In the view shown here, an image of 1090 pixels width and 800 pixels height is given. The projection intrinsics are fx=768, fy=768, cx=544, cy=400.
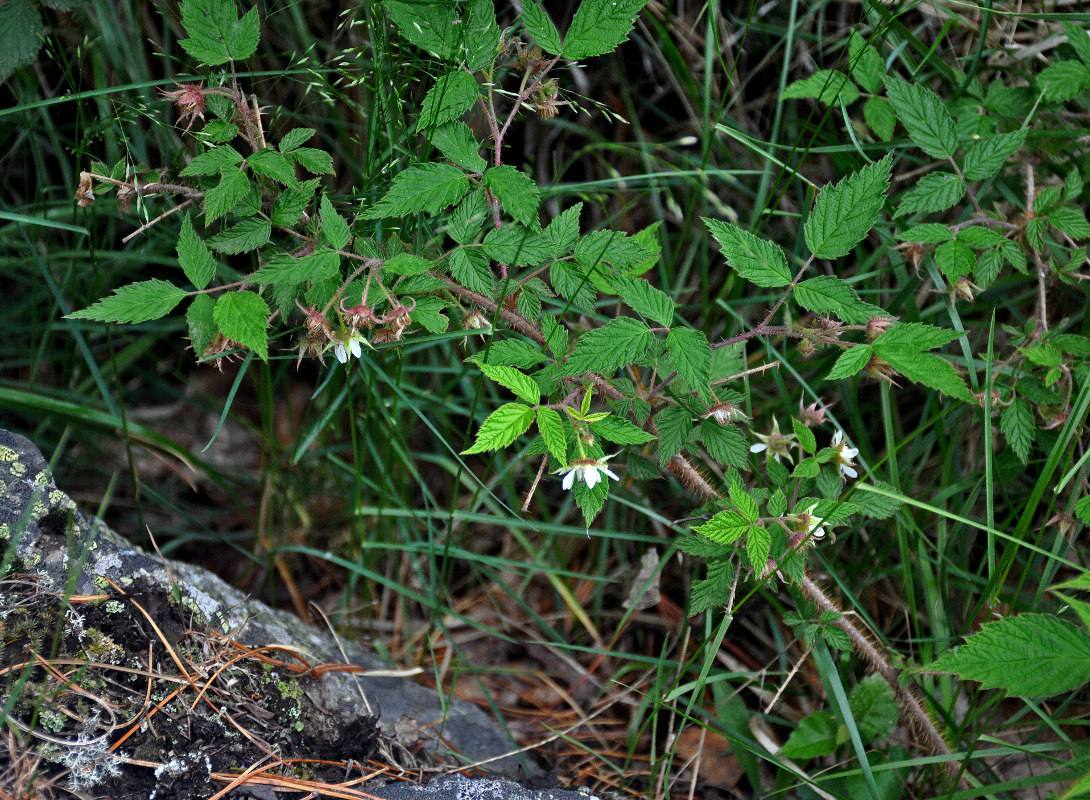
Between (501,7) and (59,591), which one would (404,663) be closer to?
(59,591)

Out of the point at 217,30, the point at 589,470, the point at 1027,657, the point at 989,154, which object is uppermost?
the point at 217,30

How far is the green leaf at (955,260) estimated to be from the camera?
60.7 inches

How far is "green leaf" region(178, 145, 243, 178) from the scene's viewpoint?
125cm

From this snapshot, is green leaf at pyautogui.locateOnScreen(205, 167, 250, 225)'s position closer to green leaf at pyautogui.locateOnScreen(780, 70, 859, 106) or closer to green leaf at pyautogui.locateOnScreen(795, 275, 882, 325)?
green leaf at pyautogui.locateOnScreen(795, 275, 882, 325)

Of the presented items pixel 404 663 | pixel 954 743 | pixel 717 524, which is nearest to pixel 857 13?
pixel 717 524

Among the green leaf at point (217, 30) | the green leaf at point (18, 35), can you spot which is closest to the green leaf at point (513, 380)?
the green leaf at point (217, 30)

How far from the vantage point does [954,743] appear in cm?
155

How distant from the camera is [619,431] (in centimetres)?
125

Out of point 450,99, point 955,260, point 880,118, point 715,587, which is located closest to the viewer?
point 450,99

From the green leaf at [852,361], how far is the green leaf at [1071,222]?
2.26 feet

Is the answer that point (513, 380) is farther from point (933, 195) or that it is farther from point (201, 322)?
point (933, 195)

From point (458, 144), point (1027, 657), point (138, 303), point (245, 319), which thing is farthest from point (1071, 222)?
point (138, 303)

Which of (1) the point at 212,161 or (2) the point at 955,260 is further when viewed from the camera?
(2) the point at 955,260

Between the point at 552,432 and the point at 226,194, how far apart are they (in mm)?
654
